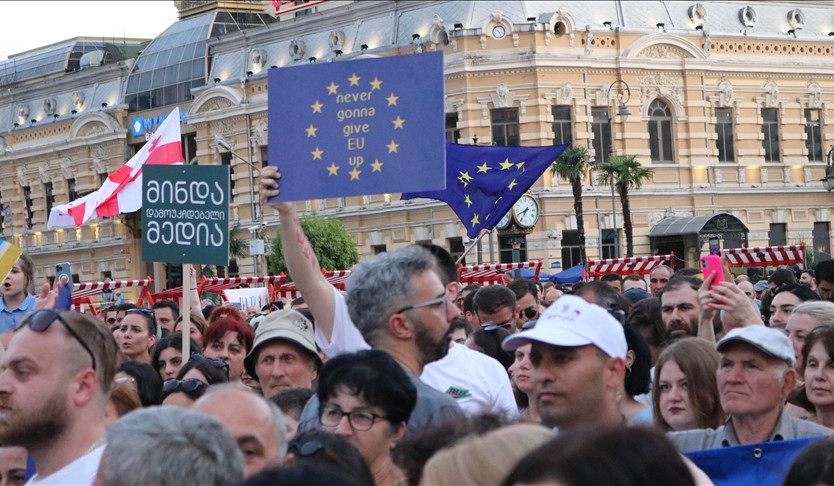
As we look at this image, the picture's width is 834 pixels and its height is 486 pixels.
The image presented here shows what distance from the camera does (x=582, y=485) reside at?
2787mm

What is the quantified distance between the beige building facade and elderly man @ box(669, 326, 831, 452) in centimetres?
3330

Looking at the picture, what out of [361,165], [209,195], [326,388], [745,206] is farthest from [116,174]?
[745,206]

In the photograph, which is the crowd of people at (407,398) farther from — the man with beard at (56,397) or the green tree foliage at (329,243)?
the green tree foliage at (329,243)

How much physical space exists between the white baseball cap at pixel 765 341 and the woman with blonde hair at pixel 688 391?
32 centimetres

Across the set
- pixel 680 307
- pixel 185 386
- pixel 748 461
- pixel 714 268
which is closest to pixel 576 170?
pixel 680 307

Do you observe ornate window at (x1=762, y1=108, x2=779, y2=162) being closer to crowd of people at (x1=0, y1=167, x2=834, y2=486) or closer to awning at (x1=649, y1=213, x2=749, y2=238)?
awning at (x1=649, y1=213, x2=749, y2=238)

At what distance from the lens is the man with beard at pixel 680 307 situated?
8812mm

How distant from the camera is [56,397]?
5.11 meters

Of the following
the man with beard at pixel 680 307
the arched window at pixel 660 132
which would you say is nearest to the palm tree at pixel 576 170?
the arched window at pixel 660 132

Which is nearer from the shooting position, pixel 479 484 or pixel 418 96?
pixel 479 484

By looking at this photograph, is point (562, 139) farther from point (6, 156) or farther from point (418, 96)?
point (418, 96)

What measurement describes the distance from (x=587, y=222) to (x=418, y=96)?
3480 cm

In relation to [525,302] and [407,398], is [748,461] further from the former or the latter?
[525,302]

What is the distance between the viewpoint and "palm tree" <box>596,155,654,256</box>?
40.3 metres
